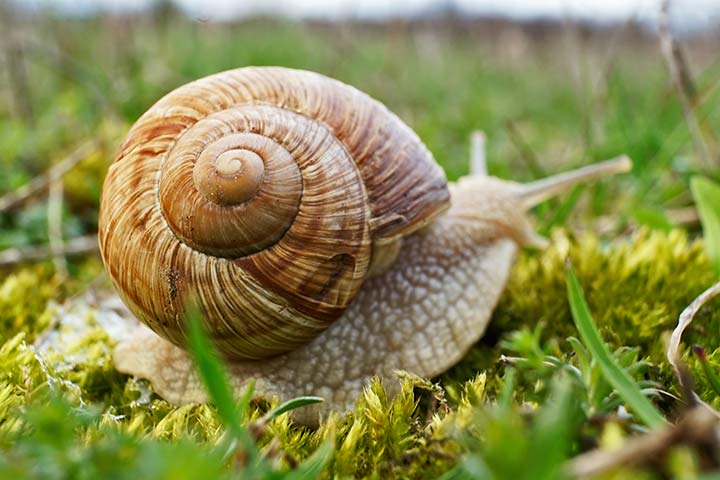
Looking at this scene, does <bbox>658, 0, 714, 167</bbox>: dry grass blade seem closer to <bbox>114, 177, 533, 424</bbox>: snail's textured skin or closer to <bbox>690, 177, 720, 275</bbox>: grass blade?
<bbox>690, 177, 720, 275</bbox>: grass blade

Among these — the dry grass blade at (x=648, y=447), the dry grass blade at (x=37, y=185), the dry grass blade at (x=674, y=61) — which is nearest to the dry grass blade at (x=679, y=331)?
the dry grass blade at (x=648, y=447)

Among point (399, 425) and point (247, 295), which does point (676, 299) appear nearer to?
point (399, 425)

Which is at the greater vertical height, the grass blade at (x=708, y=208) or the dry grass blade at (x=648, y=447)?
the dry grass blade at (x=648, y=447)

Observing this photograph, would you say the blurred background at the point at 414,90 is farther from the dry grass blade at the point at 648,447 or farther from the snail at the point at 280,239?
the dry grass blade at the point at 648,447

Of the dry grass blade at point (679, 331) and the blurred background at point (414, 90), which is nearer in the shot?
the dry grass blade at point (679, 331)

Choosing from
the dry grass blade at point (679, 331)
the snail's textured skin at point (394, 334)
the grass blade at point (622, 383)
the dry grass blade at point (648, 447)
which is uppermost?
the dry grass blade at point (648, 447)

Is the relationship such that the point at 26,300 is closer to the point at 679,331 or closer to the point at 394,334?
the point at 394,334

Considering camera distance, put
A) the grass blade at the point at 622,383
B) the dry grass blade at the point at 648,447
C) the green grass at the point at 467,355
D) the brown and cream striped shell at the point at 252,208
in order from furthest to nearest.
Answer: the brown and cream striped shell at the point at 252,208 → the grass blade at the point at 622,383 → the green grass at the point at 467,355 → the dry grass blade at the point at 648,447

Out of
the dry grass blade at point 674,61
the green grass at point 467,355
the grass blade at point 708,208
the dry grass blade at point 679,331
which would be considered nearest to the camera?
the green grass at point 467,355

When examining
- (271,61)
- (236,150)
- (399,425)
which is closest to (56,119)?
(271,61)
